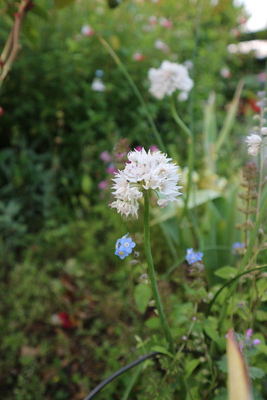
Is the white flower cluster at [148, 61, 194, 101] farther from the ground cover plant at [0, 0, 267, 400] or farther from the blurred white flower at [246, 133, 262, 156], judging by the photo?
the blurred white flower at [246, 133, 262, 156]

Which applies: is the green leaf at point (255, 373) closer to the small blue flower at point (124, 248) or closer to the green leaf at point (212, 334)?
the green leaf at point (212, 334)

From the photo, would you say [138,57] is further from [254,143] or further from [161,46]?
[254,143]

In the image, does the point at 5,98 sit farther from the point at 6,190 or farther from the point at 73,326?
the point at 73,326

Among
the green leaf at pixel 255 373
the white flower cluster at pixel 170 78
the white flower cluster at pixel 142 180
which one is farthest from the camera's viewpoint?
the white flower cluster at pixel 170 78

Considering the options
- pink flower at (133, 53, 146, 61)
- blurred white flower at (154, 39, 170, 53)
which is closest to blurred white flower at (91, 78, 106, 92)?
pink flower at (133, 53, 146, 61)

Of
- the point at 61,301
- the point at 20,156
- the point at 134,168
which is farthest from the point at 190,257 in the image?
the point at 20,156

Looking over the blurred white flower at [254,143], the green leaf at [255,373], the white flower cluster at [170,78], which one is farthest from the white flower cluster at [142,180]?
the white flower cluster at [170,78]

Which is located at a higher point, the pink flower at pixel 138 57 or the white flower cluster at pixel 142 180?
the pink flower at pixel 138 57

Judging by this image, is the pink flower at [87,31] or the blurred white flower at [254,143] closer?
the blurred white flower at [254,143]
